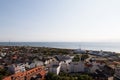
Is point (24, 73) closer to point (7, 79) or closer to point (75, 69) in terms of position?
point (7, 79)

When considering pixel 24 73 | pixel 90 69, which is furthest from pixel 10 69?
pixel 90 69

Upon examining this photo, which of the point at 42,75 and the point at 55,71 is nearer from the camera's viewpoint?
the point at 42,75

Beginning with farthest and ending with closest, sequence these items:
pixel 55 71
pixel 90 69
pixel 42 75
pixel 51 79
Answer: pixel 90 69, pixel 55 71, pixel 42 75, pixel 51 79

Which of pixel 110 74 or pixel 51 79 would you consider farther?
pixel 110 74

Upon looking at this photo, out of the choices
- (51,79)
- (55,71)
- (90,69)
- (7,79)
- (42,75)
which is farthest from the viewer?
(90,69)

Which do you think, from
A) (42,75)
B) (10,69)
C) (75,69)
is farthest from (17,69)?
(75,69)

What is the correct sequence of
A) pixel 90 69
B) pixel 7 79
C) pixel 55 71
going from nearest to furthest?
pixel 7 79
pixel 55 71
pixel 90 69

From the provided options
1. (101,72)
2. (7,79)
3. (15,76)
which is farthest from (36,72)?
(101,72)

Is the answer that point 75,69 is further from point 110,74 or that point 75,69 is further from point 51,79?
point 51,79
